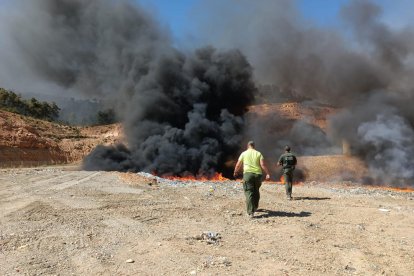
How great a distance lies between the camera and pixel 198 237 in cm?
735

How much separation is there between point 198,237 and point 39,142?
45328 millimetres

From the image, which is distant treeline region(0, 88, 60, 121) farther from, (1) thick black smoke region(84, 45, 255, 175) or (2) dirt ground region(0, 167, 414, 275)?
(2) dirt ground region(0, 167, 414, 275)

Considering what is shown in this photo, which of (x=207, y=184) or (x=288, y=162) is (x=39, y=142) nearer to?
(x=207, y=184)

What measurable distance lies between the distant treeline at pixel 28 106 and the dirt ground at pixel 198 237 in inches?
2503

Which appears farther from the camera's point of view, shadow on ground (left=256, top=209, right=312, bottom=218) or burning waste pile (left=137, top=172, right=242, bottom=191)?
burning waste pile (left=137, top=172, right=242, bottom=191)

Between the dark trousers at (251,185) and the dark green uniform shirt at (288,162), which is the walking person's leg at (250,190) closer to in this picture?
the dark trousers at (251,185)

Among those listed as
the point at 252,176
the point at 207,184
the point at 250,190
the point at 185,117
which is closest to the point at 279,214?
the point at 250,190

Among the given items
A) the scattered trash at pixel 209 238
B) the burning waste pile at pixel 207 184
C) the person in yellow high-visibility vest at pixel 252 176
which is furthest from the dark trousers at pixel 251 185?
the burning waste pile at pixel 207 184

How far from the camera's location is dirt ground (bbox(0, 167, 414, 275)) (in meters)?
5.65

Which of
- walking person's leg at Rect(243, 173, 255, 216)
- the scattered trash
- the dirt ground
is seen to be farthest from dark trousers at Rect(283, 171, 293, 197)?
the scattered trash

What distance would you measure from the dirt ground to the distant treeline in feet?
209

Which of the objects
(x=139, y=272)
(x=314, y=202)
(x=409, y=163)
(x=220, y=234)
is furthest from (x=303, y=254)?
(x=409, y=163)

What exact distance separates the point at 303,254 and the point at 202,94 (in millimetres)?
24014

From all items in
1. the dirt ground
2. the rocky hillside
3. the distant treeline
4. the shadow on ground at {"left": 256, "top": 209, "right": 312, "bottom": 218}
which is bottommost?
the dirt ground
